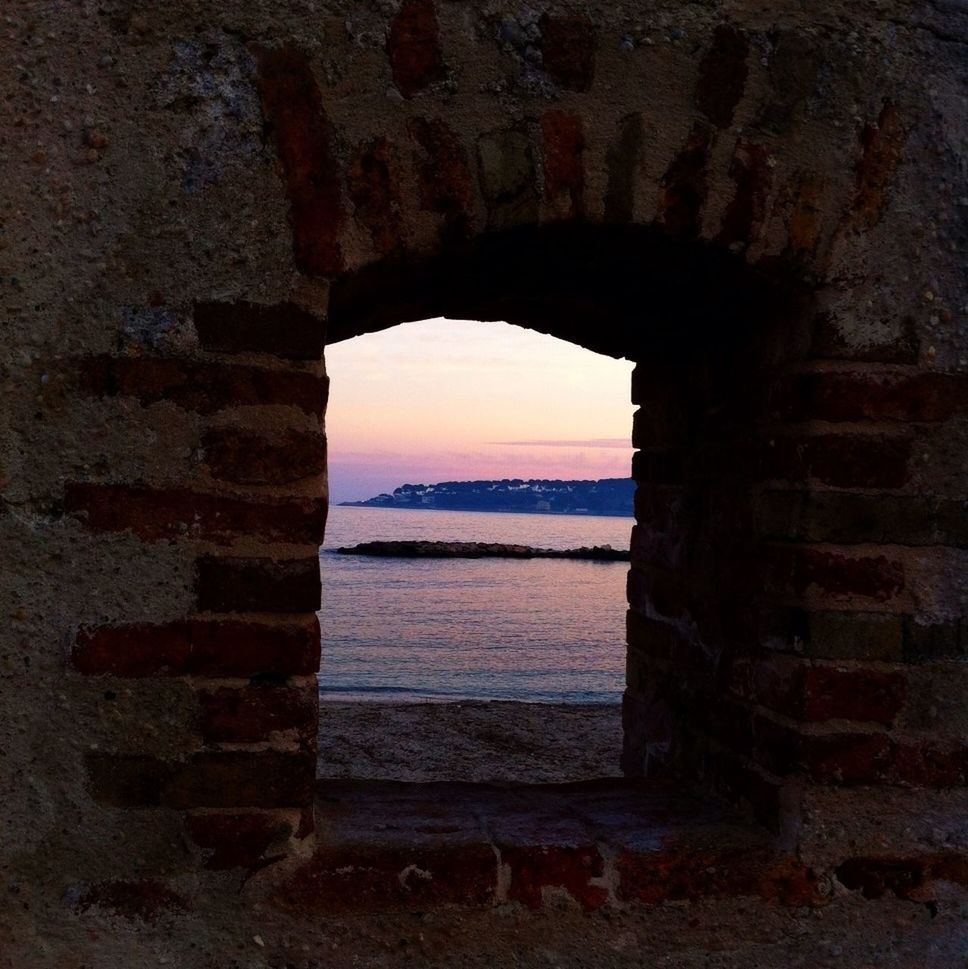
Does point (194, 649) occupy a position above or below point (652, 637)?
above

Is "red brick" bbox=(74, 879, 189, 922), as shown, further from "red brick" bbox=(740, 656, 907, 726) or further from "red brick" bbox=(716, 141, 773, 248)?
"red brick" bbox=(716, 141, 773, 248)

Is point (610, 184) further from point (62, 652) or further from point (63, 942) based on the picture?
point (63, 942)

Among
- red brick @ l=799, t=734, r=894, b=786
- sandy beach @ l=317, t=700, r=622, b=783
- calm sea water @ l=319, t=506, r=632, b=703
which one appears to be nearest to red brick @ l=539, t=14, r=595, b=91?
red brick @ l=799, t=734, r=894, b=786

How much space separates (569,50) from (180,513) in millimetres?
988

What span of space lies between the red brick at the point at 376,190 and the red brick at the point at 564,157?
26cm

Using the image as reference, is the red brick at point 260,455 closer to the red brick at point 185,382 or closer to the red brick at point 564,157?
the red brick at point 185,382

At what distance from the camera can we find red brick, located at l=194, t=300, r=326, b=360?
1.53 m

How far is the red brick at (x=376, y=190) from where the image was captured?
1.55 metres

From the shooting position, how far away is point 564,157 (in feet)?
5.29

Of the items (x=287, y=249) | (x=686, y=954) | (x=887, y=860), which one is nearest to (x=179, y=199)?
(x=287, y=249)

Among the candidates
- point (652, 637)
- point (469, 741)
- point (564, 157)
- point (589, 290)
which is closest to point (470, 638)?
point (469, 741)

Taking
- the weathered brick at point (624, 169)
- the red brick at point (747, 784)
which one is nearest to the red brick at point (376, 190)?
the weathered brick at point (624, 169)

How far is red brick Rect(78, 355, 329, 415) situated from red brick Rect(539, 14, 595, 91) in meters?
0.67

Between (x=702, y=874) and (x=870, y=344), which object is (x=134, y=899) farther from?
(x=870, y=344)
